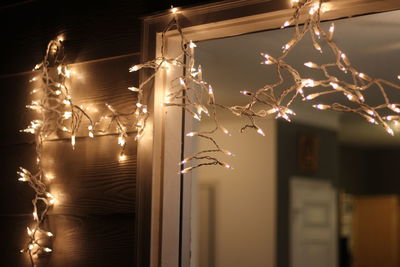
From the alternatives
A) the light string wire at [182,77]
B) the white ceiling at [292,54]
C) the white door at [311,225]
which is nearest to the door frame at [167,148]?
the light string wire at [182,77]

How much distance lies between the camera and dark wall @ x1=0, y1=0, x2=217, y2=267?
2.26 metres

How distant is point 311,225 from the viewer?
15.8 feet

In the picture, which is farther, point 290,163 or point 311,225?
point 311,225

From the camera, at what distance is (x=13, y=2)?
2736 millimetres

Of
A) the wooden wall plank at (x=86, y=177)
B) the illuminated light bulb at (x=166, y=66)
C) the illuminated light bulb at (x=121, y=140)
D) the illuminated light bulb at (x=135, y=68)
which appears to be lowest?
the wooden wall plank at (x=86, y=177)

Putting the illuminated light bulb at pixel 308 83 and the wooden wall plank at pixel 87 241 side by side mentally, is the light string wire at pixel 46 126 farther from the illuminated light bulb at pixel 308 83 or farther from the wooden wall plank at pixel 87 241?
the illuminated light bulb at pixel 308 83

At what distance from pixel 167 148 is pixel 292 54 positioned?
0.62 m

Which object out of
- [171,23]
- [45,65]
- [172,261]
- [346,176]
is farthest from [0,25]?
[346,176]

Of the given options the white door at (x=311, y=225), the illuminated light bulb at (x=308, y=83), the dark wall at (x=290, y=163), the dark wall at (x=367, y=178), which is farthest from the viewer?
the dark wall at (x=367, y=178)

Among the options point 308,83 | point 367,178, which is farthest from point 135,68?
point 367,178

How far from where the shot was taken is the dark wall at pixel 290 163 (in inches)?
149

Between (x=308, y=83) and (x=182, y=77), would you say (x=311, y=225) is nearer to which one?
(x=182, y=77)

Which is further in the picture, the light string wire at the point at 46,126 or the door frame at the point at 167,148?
the light string wire at the point at 46,126

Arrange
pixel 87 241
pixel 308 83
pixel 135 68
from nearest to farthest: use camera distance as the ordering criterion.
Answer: pixel 308 83 < pixel 135 68 < pixel 87 241
